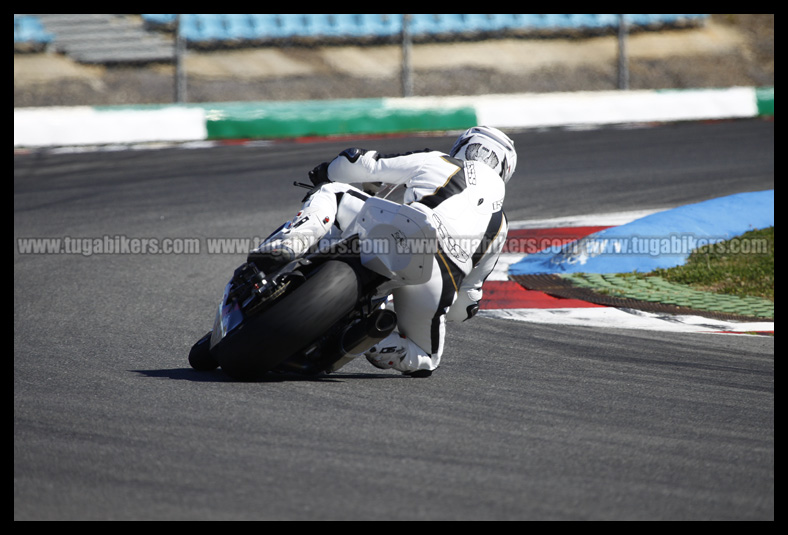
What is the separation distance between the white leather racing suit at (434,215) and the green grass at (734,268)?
3.24 m

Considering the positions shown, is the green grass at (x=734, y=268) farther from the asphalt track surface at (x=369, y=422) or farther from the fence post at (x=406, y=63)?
the fence post at (x=406, y=63)

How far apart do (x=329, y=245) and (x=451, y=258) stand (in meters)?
0.58

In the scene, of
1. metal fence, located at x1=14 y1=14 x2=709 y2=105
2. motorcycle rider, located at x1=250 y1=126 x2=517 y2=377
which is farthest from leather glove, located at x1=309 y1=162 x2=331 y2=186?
metal fence, located at x1=14 y1=14 x2=709 y2=105

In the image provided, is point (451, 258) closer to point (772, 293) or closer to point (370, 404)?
point (370, 404)

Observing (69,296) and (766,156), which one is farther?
(766,156)

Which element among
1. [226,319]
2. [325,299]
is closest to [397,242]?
[325,299]

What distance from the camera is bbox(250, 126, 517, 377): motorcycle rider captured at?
4559mm

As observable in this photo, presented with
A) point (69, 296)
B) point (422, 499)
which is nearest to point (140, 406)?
point (422, 499)

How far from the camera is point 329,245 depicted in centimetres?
445

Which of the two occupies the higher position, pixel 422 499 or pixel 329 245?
pixel 329 245

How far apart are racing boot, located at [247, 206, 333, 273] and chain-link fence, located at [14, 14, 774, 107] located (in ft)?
40.4

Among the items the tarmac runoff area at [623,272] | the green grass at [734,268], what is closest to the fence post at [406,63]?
the tarmac runoff area at [623,272]

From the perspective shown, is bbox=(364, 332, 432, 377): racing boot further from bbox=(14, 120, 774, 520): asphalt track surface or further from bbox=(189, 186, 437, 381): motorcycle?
bbox=(189, 186, 437, 381): motorcycle
